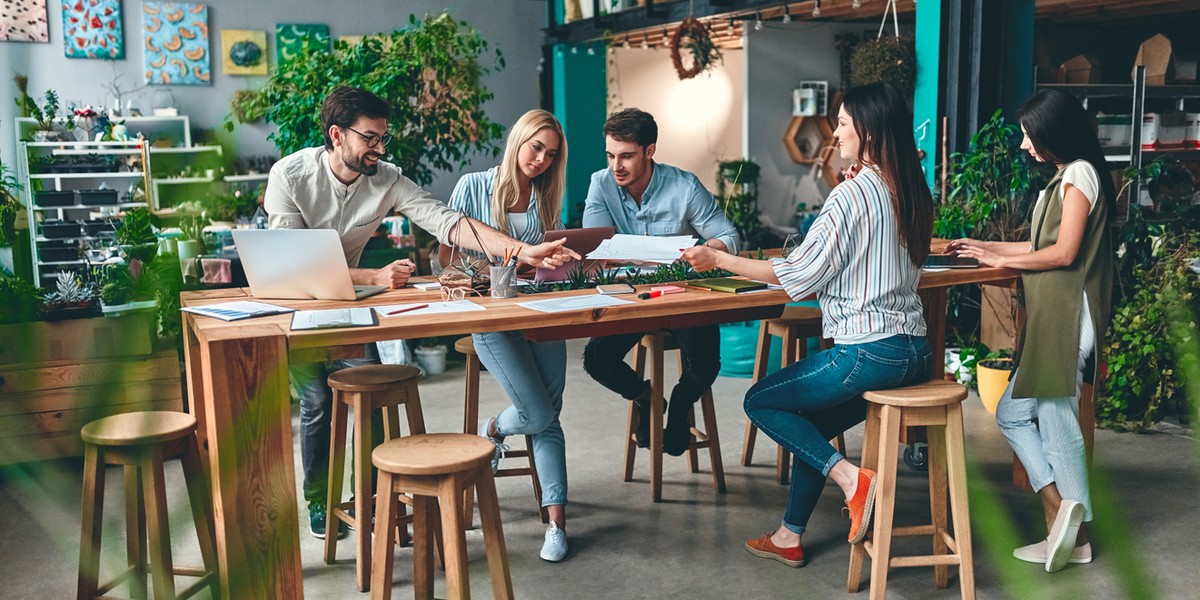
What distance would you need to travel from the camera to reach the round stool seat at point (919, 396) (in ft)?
9.13

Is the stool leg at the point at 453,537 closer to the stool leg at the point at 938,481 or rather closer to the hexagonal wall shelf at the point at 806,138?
the stool leg at the point at 938,481

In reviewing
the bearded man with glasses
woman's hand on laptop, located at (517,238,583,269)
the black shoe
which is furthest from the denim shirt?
the black shoe

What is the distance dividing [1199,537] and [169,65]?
9.03 meters

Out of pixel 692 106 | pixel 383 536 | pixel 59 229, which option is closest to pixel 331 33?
pixel 59 229

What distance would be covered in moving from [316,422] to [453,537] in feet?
3.90

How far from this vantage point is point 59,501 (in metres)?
0.49

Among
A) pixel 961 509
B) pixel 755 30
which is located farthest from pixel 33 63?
pixel 755 30

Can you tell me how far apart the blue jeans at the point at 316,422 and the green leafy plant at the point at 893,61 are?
12.0 feet

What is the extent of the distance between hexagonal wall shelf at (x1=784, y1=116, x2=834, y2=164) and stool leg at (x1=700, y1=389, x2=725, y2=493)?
573 centimetres

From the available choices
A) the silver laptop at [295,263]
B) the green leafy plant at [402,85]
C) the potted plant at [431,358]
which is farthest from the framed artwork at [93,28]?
the silver laptop at [295,263]

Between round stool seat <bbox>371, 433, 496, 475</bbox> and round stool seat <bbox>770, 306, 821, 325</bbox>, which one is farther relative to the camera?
round stool seat <bbox>770, 306, 821, 325</bbox>

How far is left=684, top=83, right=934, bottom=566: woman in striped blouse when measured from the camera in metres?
2.87

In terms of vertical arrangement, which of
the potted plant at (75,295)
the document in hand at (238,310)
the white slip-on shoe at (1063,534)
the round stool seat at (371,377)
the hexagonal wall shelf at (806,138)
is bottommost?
the white slip-on shoe at (1063,534)

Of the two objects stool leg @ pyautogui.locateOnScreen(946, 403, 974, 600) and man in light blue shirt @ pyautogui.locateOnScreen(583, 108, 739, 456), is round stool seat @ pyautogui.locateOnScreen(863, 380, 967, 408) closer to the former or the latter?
stool leg @ pyautogui.locateOnScreen(946, 403, 974, 600)
